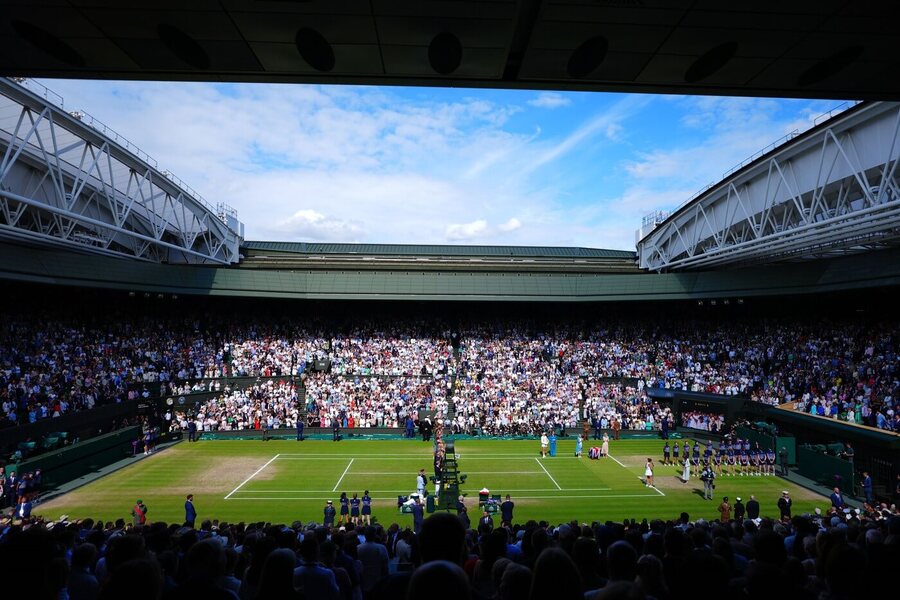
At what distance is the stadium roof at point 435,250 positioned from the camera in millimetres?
48406

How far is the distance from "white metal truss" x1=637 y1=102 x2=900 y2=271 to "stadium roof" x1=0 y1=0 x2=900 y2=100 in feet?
50.5

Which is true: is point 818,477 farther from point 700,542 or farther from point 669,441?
point 700,542

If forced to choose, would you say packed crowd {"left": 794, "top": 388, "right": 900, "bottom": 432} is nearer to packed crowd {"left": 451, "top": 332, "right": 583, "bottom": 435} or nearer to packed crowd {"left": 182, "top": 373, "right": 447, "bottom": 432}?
packed crowd {"left": 451, "top": 332, "right": 583, "bottom": 435}

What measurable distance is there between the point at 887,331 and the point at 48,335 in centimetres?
5122

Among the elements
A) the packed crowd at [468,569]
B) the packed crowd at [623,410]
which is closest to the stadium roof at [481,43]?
the packed crowd at [468,569]

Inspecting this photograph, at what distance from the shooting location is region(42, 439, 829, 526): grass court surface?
804 inches

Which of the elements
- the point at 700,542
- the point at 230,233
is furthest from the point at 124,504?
the point at 230,233

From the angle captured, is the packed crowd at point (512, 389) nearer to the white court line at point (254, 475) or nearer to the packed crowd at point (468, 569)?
the white court line at point (254, 475)

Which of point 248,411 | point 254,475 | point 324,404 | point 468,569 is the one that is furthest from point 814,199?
point 248,411

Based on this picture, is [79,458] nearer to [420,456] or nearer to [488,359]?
[420,456]

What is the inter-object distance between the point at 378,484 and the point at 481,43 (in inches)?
830

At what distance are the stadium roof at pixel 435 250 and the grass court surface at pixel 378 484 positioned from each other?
20.4 metres

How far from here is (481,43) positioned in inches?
265

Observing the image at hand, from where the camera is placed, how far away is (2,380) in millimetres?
28031
